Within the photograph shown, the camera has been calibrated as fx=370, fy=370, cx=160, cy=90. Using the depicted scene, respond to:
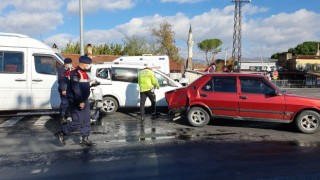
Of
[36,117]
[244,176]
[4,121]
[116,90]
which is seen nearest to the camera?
[244,176]

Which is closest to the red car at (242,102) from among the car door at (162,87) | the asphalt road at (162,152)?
the asphalt road at (162,152)

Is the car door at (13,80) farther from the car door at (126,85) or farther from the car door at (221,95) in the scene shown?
the car door at (221,95)

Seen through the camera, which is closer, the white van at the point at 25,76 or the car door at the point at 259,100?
the car door at the point at 259,100

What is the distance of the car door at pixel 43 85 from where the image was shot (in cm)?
1109

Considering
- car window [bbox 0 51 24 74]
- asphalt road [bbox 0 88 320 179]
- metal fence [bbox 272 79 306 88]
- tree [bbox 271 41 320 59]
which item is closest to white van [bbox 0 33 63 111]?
car window [bbox 0 51 24 74]

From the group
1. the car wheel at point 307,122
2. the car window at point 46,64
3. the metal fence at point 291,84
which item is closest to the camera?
the car wheel at point 307,122

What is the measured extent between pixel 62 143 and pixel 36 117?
4233 millimetres

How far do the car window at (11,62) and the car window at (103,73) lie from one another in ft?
8.36

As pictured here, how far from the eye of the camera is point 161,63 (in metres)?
22.7

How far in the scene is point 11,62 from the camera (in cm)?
1102

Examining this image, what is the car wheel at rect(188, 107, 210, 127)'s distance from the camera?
9.96 metres

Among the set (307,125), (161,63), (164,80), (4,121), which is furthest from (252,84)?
(161,63)

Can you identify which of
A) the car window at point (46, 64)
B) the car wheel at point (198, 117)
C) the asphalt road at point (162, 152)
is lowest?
the asphalt road at point (162, 152)

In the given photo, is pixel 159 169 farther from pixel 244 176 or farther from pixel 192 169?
pixel 244 176
